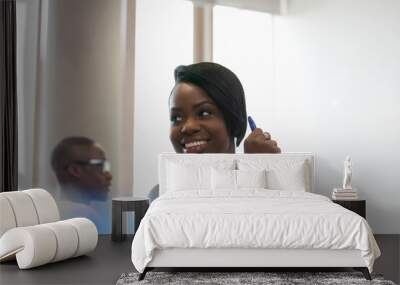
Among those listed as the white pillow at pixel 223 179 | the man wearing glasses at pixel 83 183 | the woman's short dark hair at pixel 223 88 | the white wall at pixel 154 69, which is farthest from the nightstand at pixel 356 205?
the man wearing glasses at pixel 83 183

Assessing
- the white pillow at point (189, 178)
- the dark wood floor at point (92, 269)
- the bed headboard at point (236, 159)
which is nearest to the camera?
the dark wood floor at point (92, 269)

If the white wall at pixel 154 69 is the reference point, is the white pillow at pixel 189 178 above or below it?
below

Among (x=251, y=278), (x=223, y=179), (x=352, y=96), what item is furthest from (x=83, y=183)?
(x=352, y=96)

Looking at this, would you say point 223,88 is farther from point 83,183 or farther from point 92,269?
point 92,269

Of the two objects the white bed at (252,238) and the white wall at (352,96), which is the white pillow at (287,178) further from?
the white bed at (252,238)

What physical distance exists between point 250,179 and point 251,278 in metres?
1.62

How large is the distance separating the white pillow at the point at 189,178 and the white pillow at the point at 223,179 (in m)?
0.08

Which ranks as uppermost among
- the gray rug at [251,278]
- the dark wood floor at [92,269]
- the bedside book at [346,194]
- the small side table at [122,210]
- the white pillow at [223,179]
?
the white pillow at [223,179]

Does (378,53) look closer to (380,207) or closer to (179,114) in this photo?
(380,207)

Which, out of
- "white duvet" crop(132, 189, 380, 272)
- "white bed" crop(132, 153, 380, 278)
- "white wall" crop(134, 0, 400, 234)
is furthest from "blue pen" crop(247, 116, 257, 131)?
"white duvet" crop(132, 189, 380, 272)

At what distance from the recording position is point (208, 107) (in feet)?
20.6

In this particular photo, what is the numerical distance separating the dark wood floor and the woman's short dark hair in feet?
6.11

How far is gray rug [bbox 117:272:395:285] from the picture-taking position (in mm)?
4062

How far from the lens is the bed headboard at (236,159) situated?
6.15 m
